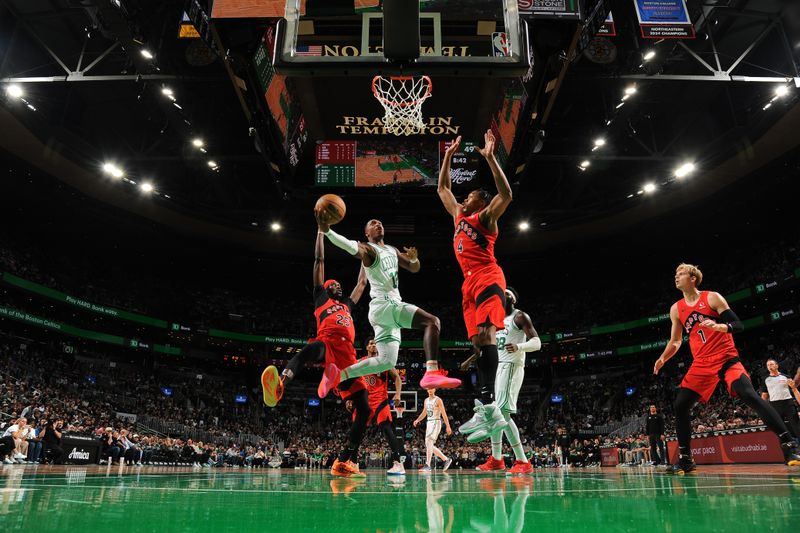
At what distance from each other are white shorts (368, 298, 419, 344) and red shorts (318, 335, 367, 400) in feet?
3.54

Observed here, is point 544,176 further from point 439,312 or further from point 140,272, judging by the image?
point 140,272

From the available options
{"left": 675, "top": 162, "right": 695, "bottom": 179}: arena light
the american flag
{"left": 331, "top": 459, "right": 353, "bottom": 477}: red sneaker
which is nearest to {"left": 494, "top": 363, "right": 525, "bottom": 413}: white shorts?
{"left": 331, "top": 459, "right": 353, "bottom": 477}: red sneaker

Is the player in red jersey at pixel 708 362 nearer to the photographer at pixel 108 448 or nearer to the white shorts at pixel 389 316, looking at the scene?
the white shorts at pixel 389 316

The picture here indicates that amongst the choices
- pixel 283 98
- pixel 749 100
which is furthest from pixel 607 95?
pixel 283 98

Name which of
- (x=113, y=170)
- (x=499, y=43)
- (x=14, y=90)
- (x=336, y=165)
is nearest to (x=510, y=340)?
(x=499, y=43)

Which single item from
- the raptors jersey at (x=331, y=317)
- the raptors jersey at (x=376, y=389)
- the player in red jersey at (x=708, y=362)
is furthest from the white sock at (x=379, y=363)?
the raptors jersey at (x=376, y=389)

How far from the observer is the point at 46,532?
162cm

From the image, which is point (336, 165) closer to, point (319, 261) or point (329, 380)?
point (319, 261)

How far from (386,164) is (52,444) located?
11347 millimetres

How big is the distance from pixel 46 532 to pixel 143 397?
29.1 metres

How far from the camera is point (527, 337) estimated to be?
22.4 feet

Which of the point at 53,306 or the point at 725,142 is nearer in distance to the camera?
the point at 725,142

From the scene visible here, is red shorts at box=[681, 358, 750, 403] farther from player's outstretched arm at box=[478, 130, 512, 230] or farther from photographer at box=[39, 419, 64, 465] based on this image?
photographer at box=[39, 419, 64, 465]

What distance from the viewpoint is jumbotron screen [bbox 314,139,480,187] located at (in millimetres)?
13141
